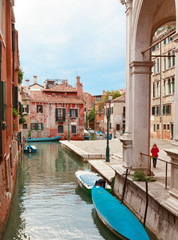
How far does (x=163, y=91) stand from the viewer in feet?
91.5

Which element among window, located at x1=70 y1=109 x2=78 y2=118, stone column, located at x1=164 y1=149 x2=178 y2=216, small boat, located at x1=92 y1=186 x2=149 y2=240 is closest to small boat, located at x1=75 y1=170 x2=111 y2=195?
small boat, located at x1=92 y1=186 x2=149 y2=240

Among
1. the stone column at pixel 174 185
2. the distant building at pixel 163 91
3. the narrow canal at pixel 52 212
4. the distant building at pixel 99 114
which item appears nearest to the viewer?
the stone column at pixel 174 185

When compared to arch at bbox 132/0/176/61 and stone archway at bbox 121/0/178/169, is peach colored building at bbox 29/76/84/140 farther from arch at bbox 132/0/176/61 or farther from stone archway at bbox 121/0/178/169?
arch at bbox 132/0/176/61

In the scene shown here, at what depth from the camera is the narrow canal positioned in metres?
7.13

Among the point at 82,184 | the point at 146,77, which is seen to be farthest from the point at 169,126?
the point at 146,77

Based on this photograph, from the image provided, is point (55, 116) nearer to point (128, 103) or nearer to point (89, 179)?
point (89, 179)

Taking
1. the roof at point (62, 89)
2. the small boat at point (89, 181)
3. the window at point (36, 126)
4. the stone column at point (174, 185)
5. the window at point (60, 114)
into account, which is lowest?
the small boat at point (89, 181)

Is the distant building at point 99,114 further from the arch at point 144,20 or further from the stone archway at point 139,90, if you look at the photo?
the arch at point 144,20

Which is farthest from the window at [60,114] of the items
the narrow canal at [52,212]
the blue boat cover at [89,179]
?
the blue boat cover at [89,179]

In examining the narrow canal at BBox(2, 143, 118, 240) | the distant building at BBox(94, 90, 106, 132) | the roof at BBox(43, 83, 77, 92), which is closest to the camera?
the narrow canal at BBox(2, 143, 118, 240)

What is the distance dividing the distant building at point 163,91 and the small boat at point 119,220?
1992cm

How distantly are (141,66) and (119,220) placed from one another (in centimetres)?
477

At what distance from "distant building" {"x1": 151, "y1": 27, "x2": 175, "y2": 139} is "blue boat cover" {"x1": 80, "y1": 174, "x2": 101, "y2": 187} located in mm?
16578

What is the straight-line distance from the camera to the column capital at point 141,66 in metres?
8.20
